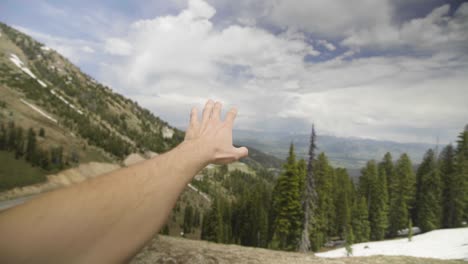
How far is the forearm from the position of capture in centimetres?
93

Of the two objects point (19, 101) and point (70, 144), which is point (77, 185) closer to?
point (70, 144)

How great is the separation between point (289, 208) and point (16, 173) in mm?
55957

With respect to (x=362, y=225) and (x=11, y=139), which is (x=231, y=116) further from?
(x=11, y=139)

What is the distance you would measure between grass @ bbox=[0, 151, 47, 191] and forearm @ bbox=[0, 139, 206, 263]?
185ft

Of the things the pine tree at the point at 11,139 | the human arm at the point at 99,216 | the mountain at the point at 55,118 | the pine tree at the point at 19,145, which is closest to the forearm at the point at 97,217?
the human arm at the point at 99,216

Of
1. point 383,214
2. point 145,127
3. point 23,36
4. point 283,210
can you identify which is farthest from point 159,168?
point 23,36

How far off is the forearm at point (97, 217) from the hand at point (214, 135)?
1.26ft

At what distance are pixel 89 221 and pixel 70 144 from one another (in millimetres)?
94778

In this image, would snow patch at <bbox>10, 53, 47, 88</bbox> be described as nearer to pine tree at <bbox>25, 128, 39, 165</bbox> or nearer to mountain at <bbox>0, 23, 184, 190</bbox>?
mountain at <bbox>0, 23, 184, 190</bbox>

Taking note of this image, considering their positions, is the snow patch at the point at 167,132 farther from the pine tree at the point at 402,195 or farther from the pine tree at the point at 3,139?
the pine tree at the point at 402,195

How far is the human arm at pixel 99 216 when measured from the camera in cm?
93

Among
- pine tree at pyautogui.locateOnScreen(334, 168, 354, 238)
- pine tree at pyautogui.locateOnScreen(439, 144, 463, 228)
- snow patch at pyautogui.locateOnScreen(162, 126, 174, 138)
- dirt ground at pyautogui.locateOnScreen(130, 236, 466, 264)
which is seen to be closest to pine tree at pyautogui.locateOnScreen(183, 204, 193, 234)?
pine tree at pyautogui.locateOnScreen(334, 168, 354, 238)

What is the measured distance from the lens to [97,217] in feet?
3.60

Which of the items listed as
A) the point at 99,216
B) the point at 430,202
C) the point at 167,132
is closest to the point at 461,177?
the point at 430,202
